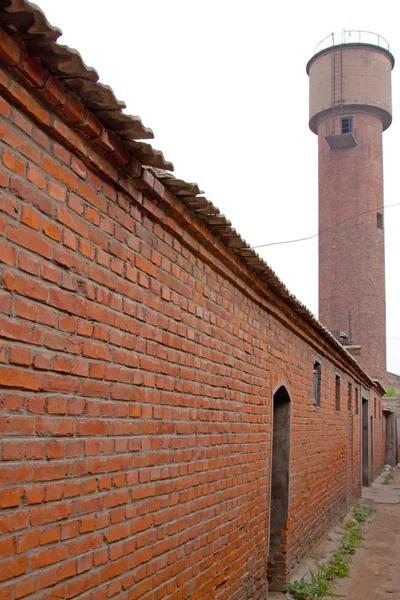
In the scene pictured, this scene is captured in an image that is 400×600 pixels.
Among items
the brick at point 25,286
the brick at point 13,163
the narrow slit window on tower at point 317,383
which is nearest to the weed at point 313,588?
the narrow slit window on tower at point 317,383

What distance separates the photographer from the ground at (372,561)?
711cm

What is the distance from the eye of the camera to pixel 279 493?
7.37 m

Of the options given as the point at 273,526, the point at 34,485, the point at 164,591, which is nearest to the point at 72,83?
the point at 34,485

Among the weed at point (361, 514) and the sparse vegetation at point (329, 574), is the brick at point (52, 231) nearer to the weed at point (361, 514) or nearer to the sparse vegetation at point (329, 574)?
the sparse vegetation at point (329, 574)

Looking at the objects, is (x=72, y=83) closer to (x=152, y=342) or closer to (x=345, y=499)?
(x=152, y=342)

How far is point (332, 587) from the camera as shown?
23.6ft

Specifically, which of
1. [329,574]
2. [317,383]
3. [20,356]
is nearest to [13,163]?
[20,356]

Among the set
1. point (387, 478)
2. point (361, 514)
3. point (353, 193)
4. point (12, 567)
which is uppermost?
point (353, 193)

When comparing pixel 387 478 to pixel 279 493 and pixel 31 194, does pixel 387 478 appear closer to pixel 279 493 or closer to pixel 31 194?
pixel 279 493

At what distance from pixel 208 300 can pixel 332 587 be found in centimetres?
458

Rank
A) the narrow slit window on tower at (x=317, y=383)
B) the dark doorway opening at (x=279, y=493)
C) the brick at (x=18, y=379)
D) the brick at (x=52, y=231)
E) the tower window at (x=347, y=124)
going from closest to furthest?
the brick at (x=18, y=379) < the brick at (x=52, y=231) < the dark doorway opening at (x=279, y=493) < the narrow slit window on tower at (x=317, y=383) < the tower window at (x=347, y=124)

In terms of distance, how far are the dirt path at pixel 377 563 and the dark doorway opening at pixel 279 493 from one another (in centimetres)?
78

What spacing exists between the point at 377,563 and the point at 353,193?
23.9 m

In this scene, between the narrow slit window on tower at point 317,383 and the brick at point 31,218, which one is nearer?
the brick at point 31,218
